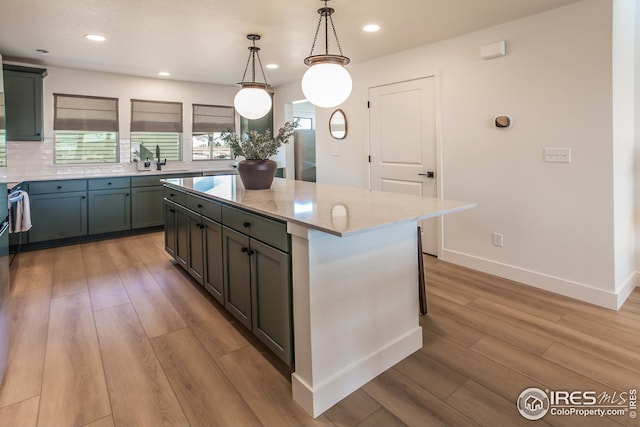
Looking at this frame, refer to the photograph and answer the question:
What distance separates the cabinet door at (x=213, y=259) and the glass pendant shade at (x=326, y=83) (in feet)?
3.70

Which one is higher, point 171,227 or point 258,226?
point 258,226

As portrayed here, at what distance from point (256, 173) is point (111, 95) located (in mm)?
3722

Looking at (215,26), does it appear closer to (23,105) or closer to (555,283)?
(23,105)

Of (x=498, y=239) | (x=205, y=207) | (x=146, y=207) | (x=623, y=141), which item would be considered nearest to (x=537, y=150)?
(x=623, y=141)

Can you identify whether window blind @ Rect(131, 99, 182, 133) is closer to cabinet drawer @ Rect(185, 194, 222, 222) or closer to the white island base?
cabinet drawer @ Rect(185, 194, 222, 222)

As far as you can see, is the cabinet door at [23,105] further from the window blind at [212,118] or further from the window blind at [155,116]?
the window blind at [212,118]

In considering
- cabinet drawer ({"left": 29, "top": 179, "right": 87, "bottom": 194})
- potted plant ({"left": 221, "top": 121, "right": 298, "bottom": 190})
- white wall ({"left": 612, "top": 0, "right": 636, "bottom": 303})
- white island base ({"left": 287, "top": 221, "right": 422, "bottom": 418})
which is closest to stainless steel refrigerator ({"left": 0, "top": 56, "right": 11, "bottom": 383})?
potted plant ({"left": 221, "top": 121, "right": 298, "bottom": 190})

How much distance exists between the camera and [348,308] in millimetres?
1816

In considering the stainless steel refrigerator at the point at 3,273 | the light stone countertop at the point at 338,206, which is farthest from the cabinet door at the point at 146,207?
the stainless steel refrigerator at the point at 3,273

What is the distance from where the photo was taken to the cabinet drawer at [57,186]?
4.34 m

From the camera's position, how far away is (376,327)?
1958mm

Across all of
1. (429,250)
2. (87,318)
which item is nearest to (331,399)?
(87,318)

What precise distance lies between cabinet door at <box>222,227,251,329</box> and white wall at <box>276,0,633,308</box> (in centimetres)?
245

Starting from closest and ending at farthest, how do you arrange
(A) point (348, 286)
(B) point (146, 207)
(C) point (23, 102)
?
(A) point (348, 286) < (C) point (23, 102) < (B) point (146, 207)
